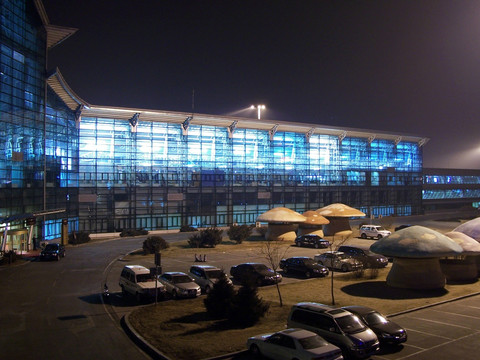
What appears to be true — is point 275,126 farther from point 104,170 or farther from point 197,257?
point 197,257

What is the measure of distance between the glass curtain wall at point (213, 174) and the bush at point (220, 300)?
47585mm

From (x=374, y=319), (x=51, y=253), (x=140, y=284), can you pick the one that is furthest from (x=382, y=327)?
(x=51, y=253)

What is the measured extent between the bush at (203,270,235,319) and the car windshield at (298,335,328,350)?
568 cm

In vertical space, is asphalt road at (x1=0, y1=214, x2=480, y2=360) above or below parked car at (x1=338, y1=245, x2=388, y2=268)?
below

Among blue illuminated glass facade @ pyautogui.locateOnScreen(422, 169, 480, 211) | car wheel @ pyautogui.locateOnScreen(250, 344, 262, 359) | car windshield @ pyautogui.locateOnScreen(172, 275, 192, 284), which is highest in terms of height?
blue illuminated glass facade @ pyautogui.locateOnScreen(422, 169, 480, 211)

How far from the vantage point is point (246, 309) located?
56.9 ft

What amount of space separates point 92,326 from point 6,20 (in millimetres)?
35399

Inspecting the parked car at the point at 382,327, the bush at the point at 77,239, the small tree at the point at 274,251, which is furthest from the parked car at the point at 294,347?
the bush at the point at 77,239

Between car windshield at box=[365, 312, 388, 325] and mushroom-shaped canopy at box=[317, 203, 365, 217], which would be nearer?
car windshield at box=[365, 312, 388, 325]

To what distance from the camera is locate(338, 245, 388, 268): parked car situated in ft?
102

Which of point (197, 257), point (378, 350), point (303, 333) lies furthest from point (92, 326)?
point (197, 257)

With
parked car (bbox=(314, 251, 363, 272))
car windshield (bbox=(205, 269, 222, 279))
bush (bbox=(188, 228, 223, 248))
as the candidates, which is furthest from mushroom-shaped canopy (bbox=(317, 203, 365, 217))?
car windshield (bbox=(205, 269, 222, 279))

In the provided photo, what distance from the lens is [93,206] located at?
6272cm

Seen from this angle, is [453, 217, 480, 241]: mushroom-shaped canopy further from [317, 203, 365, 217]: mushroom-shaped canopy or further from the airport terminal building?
the airport terminal building
